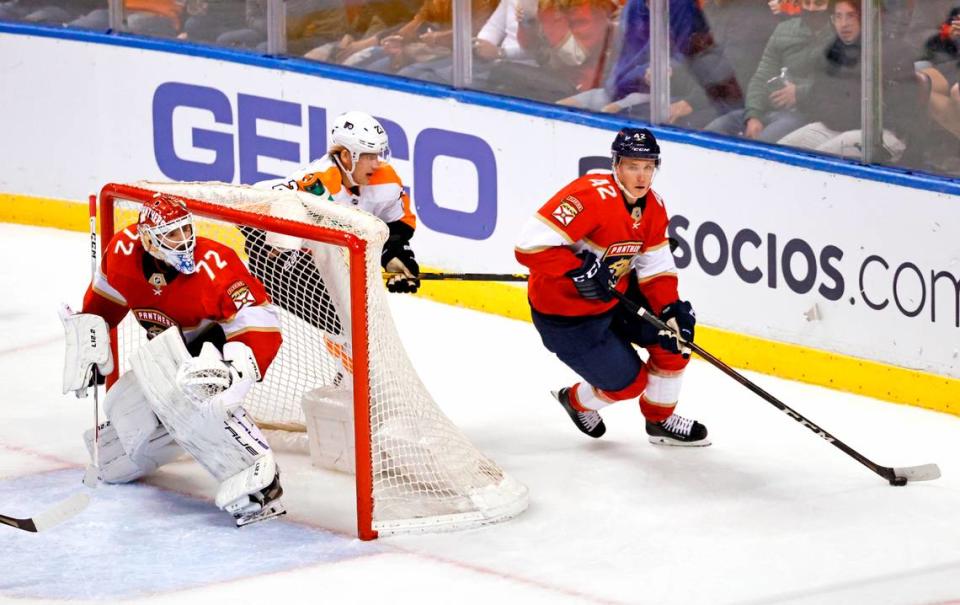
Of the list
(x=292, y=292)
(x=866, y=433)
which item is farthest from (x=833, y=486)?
(x=292, y=292)

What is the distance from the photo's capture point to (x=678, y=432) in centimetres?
557

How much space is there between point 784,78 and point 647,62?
1.96ft

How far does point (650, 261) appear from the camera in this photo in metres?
5.34

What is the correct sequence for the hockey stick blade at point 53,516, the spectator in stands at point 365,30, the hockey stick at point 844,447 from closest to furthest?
the hockey stick blade at point 53,516, the hockey stick at point 844,447, the spectator in stands at point 365,30

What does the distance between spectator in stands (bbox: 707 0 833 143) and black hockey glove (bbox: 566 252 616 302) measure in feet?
4.78

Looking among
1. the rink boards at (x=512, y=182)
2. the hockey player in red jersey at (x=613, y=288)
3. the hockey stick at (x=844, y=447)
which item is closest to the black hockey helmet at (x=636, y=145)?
the hockey player in red jersey at (x=613, y=288)

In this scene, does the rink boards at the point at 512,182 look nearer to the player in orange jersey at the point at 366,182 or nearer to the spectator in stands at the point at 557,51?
the spectator in stands at the point at 557,51

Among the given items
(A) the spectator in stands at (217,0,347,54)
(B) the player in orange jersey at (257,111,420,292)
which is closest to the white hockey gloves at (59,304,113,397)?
(B) the player in orange jersey at (257,111,420,292)

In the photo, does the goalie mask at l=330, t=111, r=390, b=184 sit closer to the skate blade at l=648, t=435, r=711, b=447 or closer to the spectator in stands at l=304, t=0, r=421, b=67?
the skate blade at l=648, t=435, r=711, b=447

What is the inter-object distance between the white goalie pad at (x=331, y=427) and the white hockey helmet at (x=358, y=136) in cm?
76

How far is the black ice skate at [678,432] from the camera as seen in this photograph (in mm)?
5578

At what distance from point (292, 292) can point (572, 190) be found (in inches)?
35.9

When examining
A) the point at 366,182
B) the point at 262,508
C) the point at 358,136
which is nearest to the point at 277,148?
the point at 366,182

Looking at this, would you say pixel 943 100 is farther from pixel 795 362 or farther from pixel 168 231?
pixel 168 231
